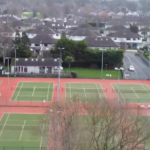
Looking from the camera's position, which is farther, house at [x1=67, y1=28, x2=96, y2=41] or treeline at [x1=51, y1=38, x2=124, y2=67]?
house at [x1=67, y1=28, x2=96, y2=41]

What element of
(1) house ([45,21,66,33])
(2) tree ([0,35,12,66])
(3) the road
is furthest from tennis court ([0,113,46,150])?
(1) house ([45,21,66,33])

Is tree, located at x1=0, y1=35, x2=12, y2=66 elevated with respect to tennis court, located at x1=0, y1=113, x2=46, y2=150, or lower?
elevated

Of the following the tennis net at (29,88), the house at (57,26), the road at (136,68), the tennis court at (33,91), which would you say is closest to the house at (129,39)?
the road at (136,68)

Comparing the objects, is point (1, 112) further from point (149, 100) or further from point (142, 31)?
point (142, 31)

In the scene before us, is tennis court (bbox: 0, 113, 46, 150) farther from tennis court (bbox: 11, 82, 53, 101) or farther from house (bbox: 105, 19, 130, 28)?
house (bbox: 105, 19, 130, 28)

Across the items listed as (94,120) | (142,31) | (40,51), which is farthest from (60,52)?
(142,31)

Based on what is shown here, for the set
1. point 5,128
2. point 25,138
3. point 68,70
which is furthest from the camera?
point 68,70

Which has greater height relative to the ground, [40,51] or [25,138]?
[40,51]
